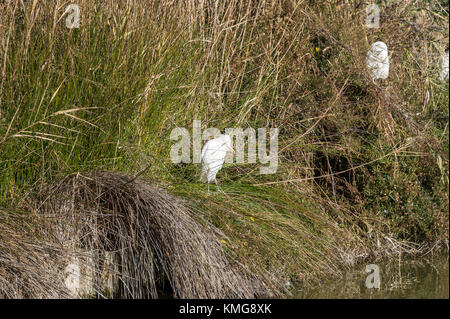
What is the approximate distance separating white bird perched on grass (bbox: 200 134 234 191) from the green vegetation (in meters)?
0.08

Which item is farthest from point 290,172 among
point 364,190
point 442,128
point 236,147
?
point 442,128

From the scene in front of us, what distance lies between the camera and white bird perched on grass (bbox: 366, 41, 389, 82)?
12.1 ft

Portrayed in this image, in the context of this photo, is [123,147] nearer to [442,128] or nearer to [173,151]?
[173,151]

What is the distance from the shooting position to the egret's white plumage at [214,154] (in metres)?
2.83

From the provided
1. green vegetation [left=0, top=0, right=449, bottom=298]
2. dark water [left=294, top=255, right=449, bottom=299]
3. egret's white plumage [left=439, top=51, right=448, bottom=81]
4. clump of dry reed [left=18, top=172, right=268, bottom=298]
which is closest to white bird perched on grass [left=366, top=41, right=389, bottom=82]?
green vegetation [left=0, top=0, right=449, bottom=298]

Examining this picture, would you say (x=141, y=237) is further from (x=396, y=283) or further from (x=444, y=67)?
(x=444, y=67)

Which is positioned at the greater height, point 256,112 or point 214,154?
point 256,112

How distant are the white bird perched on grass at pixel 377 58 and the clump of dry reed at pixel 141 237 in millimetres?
1616

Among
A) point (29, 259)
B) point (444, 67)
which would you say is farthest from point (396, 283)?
point (444, 67)

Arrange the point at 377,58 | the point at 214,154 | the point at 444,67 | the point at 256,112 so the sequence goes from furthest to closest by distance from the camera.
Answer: the point at 444,67 < the point at 377,58 < the point at 256,112 < the point at 214,154

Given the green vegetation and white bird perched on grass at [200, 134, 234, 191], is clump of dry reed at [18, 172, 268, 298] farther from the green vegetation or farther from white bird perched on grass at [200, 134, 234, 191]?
white bird perched on grass at [200, 134, 234, 191]

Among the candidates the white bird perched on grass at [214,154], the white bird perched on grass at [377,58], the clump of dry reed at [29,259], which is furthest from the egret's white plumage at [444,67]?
the clump of dry reed at [29,259]

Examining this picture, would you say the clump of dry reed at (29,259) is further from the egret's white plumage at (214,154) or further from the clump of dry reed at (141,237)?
the egret's white plumage at (214,154)

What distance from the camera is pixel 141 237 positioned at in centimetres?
257
